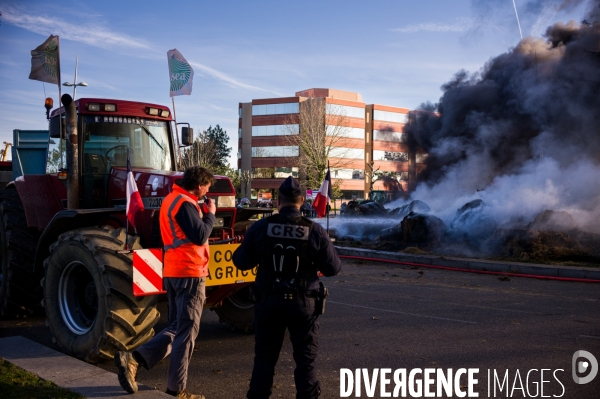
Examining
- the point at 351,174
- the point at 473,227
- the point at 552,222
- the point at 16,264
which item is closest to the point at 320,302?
the point at 16,264

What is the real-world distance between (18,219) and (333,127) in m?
53.8

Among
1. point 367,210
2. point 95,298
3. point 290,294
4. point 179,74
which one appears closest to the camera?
point 290,294

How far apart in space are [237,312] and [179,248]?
2.51 m

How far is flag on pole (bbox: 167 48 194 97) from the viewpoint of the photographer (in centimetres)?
968

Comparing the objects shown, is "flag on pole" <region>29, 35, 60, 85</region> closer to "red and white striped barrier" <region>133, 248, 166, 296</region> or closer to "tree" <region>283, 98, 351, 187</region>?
"red and white striped barrier" <region>133, 248, 166, 296</region>

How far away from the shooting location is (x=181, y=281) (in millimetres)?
4625

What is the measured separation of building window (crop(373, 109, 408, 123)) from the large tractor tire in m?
79.6

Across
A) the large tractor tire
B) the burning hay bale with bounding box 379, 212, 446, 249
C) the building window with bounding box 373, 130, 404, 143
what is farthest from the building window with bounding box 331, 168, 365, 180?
the large tractor tire

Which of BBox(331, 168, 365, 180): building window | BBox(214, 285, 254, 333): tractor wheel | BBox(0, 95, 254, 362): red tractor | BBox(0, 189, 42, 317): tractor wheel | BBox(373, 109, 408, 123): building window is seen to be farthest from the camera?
BBox(373, 109, 408, 123): building window

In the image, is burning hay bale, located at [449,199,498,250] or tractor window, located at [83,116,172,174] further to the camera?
burning hay bale, located at [449,199,498,250]

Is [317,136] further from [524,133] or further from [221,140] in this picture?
[221,140]

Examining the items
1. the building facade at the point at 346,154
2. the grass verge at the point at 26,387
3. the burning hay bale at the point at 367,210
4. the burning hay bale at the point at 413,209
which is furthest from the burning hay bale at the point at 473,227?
the building facade at the point at 346,154

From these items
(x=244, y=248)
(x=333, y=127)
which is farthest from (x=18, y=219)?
(x=333, y=127)

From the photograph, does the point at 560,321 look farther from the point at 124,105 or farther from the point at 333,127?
the point at 333,127
